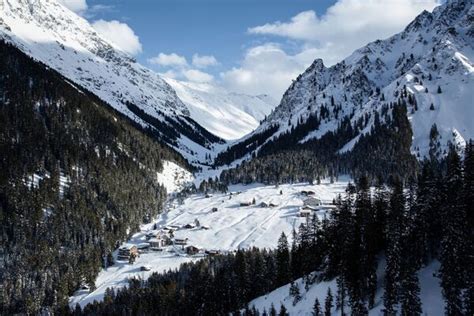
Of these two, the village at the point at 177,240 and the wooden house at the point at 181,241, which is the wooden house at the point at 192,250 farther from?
the wooden house at the point at 181,241

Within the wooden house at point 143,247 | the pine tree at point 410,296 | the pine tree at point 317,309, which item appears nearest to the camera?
the pine tree at point 410,296

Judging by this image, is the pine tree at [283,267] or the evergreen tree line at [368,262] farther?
the pine tree at [283,267]

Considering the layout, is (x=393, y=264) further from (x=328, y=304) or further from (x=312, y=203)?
(x=312, y=203)

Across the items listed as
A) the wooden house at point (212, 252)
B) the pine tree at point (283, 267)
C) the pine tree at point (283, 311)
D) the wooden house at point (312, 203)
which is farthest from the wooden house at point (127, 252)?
the pine tree at point (283, 311)

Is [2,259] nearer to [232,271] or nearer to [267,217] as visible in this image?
[232,271]

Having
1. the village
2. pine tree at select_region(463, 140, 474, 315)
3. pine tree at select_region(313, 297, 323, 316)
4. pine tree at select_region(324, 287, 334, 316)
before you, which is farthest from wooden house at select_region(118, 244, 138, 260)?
pine tree at select_region(463, 140, 474, 315)

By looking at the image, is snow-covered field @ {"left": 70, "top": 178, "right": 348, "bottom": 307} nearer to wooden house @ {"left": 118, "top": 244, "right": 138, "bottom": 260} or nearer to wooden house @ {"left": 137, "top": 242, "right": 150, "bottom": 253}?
wooden house @ {"left": 118, "top": 244, "right": 138, "bottom": 260}

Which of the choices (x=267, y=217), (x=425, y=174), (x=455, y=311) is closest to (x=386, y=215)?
(x=425, y=174)

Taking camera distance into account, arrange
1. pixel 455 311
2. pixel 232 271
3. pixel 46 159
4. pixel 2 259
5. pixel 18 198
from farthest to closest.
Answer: pixel 46 159, pixel 18 198, pixel 2 259, pixel 232 271, pixel 455 311
